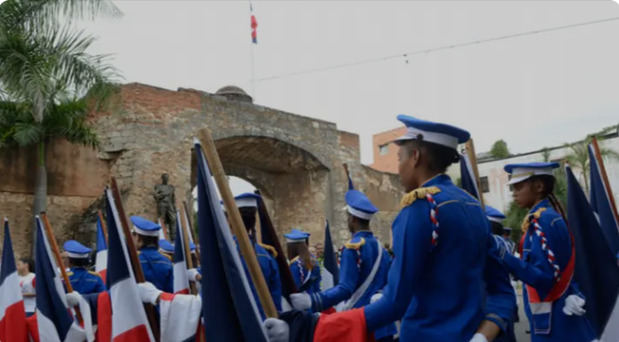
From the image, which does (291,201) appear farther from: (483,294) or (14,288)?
(483,294)

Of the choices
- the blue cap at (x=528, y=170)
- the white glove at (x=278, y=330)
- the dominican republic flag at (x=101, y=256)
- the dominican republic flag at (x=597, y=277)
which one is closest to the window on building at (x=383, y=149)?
the dominican republic flag at (x=101, y=256)

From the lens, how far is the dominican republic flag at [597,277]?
3.63 metres

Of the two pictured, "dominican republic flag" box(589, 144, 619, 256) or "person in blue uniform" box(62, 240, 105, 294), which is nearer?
"dominican republic flag" box(589, 144, 619, 256)

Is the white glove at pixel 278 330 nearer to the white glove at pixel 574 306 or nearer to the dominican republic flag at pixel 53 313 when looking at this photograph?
the white glove at pixel 574 306

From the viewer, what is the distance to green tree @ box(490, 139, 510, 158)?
3766cm

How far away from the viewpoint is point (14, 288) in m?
5.70

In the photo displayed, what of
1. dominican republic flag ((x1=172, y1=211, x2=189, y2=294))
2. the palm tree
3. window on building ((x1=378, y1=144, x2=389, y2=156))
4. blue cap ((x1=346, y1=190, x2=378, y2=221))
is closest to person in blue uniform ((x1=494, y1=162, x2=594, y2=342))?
blue cap ((x1=346, y1=190, x2=378, y2=221))

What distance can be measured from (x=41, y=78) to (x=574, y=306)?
33.2 ft

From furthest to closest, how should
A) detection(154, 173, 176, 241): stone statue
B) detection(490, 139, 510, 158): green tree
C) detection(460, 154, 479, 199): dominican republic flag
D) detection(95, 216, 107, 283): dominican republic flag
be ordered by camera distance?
detection(490, 139, 510, 158): green tree, detection(154, 173, 176, 241): stone statue, detection(95, 216, 107, 283): dominican republic flag, detection(460, 154, 479, 199): dominican republic flag

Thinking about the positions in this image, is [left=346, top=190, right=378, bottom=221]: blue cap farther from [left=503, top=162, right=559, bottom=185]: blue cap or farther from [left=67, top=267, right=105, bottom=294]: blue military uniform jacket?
[left=67, top=267, right=105, bottom=294]: blue military uniform jacket

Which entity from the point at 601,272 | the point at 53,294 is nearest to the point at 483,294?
the point at 601,272

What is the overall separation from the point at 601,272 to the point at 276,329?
2.44 m

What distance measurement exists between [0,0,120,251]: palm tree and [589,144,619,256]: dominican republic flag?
9314 millimetres

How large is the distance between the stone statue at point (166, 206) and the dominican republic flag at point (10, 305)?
8.43 meters
